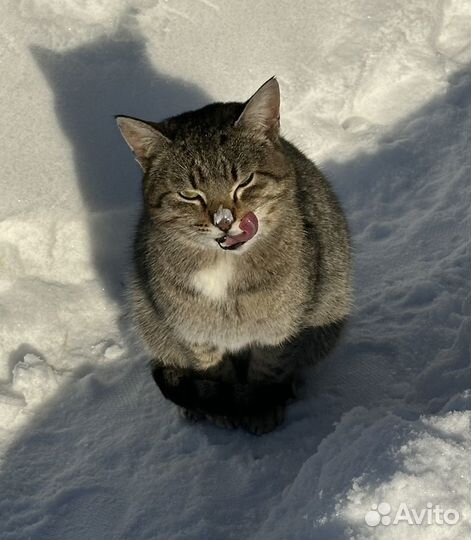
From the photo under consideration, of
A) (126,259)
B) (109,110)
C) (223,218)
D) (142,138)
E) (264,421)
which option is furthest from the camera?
(109,110)

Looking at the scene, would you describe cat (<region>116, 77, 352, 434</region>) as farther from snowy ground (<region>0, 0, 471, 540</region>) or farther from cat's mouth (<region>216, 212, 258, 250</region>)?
snowy ground (<region>0, 0, 471, 540</region>)

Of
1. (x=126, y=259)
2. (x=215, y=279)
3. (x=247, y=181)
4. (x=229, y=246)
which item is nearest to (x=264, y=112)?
(x=247, y=181)

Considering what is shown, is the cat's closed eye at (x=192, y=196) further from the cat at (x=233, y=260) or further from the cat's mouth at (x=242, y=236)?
the cat's mouth at (x=242, y=236)

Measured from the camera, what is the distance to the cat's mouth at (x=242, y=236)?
10.1ft

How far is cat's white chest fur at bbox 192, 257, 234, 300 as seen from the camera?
3283 millimetres

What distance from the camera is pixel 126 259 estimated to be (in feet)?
14.8

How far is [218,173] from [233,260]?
0.38 metres

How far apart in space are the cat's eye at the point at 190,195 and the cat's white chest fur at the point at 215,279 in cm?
29

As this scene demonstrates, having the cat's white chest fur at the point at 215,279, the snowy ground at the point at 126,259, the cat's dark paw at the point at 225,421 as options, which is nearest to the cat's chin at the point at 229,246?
the cat's white chest fur at the point at 215,279

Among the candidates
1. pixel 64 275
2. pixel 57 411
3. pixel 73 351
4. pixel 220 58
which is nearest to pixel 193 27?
pixel 220 58

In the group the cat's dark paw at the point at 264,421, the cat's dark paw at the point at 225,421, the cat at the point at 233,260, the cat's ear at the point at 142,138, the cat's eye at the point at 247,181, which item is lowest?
the cat's dark paw at the point at 225,421

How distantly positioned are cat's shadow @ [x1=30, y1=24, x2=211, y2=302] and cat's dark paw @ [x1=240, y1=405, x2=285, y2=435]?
114 cm

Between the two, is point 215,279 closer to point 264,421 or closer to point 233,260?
point 233,260

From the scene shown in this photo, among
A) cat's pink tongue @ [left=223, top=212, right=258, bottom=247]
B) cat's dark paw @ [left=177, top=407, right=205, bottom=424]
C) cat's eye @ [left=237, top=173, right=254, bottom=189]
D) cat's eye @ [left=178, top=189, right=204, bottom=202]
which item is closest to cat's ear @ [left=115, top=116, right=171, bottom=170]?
cat's eye @ [left=178, top=189, right=204, bottom=202]
